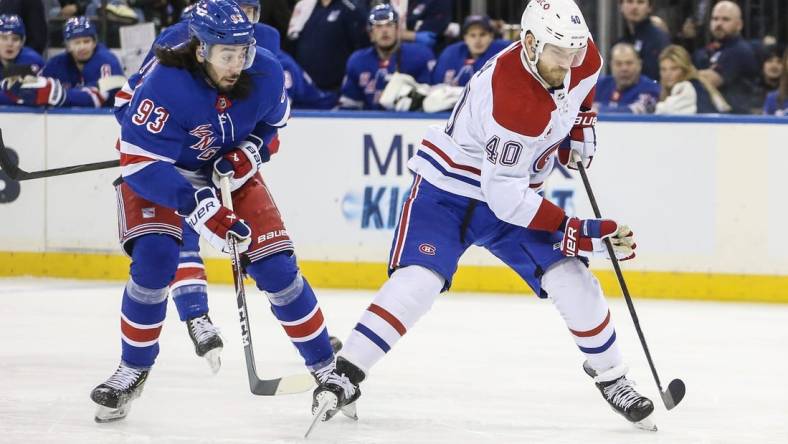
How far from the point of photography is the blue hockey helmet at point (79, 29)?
7051mm

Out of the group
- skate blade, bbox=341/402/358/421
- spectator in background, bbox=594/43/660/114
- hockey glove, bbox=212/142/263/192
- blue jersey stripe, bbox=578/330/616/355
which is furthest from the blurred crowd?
blue jersey stripe, bbox=578/330/616/355

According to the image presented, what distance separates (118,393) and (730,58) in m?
3.82

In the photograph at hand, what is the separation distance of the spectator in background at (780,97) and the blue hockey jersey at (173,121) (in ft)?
11.0

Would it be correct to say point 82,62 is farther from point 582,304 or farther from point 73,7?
point 582,304

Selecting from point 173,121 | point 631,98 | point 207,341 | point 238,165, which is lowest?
point 207,341

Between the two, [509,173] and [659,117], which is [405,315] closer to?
[509,173]

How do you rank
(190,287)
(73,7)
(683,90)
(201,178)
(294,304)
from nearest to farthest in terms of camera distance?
(294,304) → (201,178) → (190,287) → (683,90) → (73,7)

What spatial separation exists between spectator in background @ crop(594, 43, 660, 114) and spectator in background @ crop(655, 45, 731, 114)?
7cm

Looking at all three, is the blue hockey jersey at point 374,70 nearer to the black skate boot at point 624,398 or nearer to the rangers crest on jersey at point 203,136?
the rangers crest on jersey at point 203,136

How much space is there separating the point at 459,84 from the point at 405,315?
3143mm

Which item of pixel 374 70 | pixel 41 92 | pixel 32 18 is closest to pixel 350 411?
pixel 374 70

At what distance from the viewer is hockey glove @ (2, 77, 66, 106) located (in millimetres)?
6711

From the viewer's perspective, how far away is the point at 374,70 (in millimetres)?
6926

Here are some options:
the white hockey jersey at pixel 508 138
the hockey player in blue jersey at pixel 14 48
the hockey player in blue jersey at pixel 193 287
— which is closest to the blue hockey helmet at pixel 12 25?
the hockey player in blue jersey at pixel 14 48
